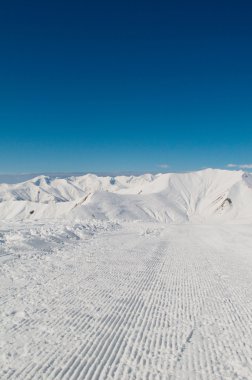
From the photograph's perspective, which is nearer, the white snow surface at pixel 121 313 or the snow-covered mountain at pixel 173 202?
the white snow surface at pixel 121 313

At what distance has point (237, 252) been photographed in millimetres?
21547

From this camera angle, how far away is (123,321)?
808cm

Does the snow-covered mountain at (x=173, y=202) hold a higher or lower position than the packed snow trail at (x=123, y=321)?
lower

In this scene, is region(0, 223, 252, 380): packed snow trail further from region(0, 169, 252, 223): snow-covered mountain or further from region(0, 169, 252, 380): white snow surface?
region(0, 169, 252, 223): snow-covered mountain

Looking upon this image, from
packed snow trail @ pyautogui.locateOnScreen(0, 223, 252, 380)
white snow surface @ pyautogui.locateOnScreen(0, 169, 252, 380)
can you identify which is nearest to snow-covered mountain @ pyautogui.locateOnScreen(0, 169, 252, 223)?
white snow surface @ pyautogui.locateOnScreen(0, 169, 252, 380)

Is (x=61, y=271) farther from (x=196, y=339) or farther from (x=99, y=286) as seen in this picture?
(x=196, y=339)

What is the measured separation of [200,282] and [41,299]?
18.4ft

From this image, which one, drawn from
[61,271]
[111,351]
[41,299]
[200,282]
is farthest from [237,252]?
[111,351]

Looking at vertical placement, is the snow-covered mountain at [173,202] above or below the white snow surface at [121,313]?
below

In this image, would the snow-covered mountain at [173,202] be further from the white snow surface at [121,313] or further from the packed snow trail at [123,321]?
the packed snow trail at [123,321]

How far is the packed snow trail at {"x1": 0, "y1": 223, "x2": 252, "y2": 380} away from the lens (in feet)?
19.2

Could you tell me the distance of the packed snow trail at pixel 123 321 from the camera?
5.86m

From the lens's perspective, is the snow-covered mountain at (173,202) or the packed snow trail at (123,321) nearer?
the packed snow trail at (123,321)

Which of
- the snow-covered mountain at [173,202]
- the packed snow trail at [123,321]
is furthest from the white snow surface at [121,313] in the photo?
the snow-covered mountain at [173,202]
